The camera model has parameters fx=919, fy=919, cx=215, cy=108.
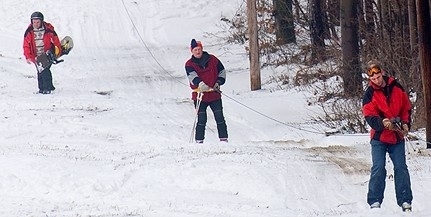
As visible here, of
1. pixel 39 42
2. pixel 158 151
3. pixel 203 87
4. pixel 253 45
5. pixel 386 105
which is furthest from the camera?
pixel 253 45

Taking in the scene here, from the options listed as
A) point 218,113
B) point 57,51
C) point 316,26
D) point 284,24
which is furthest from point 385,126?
point 284,24

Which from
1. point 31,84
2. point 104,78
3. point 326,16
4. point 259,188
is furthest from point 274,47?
point 259,188

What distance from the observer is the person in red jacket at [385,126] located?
9547mm

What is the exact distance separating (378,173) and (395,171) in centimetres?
18

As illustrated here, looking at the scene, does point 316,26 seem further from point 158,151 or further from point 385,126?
point 385,126

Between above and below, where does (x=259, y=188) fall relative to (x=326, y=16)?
below

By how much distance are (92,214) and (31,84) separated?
11.9m

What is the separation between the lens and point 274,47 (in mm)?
26516

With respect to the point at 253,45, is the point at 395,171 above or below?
below

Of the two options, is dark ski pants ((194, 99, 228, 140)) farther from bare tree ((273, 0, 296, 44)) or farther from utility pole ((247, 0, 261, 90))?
bare tree ((273, 0, 296, 44))

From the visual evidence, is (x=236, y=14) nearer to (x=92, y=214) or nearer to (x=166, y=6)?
(x=166, y=6)

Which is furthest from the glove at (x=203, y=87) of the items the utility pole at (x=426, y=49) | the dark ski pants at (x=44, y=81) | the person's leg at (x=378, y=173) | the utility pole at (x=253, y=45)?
the utility pole at (x=253, y=45)

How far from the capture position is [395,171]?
9.81 metres

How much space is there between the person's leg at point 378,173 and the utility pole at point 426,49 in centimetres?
397
